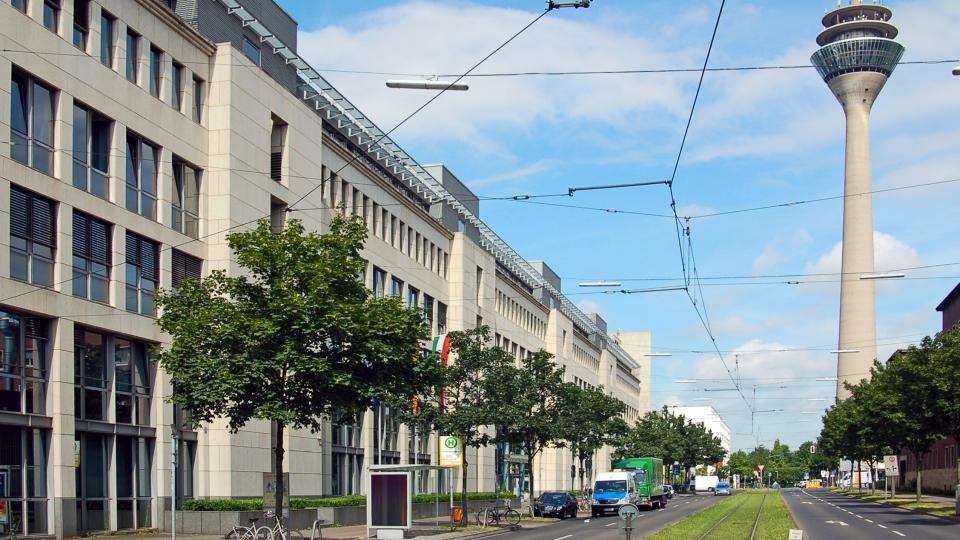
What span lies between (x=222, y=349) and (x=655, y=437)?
98359 millimetres

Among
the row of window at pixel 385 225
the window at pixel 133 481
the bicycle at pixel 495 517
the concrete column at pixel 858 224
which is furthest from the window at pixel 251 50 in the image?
the concrete column at pixel 858 224

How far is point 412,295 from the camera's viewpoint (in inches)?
2628

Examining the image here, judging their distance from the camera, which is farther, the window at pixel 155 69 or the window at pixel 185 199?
the window at pixel 185 199

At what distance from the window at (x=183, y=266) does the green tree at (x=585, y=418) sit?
24155mm

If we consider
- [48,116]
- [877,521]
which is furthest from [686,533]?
[48,116]

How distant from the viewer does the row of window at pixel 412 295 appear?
59.9 meters

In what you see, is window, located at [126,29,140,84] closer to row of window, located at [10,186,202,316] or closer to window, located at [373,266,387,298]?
row of window, located at [10,186,202,316]

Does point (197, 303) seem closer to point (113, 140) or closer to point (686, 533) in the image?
point (113, 140)

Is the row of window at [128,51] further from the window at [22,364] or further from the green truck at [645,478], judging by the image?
the green truck at [645,478]

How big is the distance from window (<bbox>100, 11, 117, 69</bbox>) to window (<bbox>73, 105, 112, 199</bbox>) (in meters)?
1.82

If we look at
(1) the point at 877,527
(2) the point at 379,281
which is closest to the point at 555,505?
(2) the point at 379,281

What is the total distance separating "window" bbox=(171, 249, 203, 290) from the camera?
41.0 m

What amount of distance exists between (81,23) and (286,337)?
1270cm

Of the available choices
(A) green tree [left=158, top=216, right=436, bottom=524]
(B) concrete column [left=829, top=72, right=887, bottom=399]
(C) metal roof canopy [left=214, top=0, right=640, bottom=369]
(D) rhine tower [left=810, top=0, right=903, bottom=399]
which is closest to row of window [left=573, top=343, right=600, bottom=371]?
(C) metal roof canopy [left=214, top=0, right=640, bottom=369]
